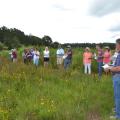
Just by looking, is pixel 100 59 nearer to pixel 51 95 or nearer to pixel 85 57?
pixel 85 57

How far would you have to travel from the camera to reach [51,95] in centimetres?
1503

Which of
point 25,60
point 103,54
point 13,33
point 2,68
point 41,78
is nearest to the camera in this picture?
point 41,78

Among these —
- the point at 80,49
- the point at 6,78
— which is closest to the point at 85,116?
the point at 6,78

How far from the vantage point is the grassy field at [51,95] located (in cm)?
1189

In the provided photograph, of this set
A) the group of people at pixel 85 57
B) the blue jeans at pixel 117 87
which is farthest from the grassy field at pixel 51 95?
the group of people at pixel 85 57

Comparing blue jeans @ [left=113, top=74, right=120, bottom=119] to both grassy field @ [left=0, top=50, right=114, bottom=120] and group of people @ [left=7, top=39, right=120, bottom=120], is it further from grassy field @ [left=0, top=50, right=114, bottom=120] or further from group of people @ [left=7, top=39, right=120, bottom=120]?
grassy field @ [left=0, top=50, right=114, bottom=120]

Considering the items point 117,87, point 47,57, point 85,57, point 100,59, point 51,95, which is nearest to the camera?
point 117,87

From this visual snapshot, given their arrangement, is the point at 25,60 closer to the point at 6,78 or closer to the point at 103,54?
the point at 103,54

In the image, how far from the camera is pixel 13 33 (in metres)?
104

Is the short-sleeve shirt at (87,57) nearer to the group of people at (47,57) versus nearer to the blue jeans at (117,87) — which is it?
the group of people at (47,57)

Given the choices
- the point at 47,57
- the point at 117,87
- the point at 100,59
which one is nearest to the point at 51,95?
the point at 117,87

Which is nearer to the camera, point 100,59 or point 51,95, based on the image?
point 51,95

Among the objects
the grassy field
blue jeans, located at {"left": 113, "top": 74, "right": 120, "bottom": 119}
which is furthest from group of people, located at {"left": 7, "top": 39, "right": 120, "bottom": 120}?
the grassy field

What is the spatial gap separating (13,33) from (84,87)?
288 feet
